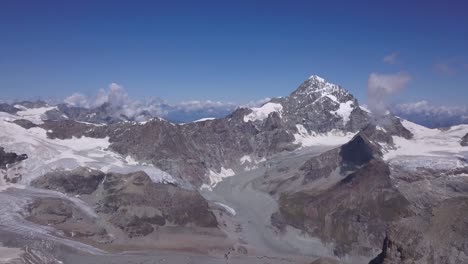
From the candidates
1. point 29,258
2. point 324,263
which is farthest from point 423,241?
point 29,258

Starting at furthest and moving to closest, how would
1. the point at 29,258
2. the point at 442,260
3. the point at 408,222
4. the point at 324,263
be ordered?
the point at 29,258, the point at 324,263, the point at 408,222, the point at 442,260

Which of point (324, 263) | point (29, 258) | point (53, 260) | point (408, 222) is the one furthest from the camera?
point (53, 260)

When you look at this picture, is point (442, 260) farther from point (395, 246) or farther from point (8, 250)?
point (8, 250)

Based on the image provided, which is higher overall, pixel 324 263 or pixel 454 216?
pixel 454 216

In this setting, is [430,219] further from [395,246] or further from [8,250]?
[8,250]

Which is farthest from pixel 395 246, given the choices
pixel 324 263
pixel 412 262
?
pixel 324 263

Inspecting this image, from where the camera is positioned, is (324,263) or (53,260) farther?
(53,260)
